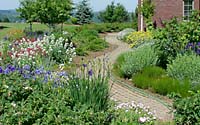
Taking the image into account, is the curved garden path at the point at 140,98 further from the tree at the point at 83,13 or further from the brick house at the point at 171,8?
the tree at the point at 83,13

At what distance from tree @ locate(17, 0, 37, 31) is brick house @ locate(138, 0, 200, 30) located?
8.01 metres

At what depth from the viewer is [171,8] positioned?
1062 inches

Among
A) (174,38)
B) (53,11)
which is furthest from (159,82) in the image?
(53,11)

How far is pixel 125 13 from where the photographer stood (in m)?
48.2

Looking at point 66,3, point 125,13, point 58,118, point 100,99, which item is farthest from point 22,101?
point 125,13

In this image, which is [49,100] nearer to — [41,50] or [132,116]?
[132,116]

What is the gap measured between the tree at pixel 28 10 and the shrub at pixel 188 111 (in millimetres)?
19763

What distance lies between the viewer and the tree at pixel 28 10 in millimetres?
25266

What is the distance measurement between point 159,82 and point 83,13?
129 feet

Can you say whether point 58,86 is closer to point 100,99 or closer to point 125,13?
point 100,99

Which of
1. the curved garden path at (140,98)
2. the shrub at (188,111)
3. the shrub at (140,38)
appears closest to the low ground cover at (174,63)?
the curved garden path at (140,98)

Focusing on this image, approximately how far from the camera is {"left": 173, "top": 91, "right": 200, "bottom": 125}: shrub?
19.2 ft

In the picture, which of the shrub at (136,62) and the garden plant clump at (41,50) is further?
the garden plant clump at (41,50)

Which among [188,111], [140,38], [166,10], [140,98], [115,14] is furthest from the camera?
[115,14]
